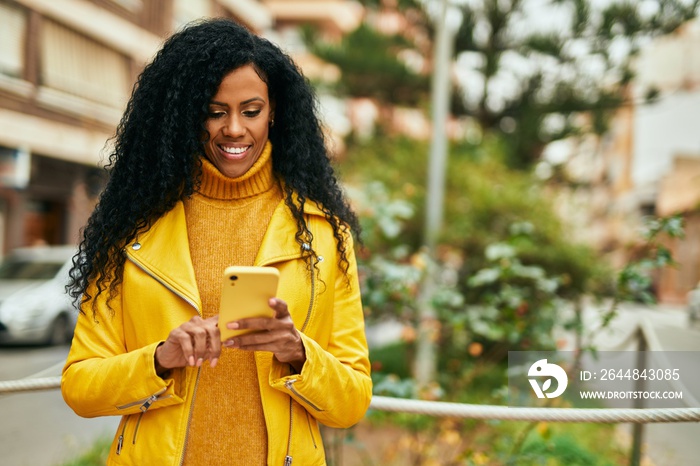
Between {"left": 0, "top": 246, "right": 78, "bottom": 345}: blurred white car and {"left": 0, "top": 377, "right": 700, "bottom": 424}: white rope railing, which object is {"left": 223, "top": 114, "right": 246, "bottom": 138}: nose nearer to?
{"left": 0, "top": 377, "right": 700, "bottom": 424}: white rope railing

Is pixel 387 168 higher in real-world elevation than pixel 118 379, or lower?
higher

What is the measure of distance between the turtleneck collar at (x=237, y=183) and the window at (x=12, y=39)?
3241 millimetres

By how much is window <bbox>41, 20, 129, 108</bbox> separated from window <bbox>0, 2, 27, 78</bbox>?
330 millimetres

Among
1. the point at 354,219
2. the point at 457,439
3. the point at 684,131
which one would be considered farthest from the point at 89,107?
the point at 684,131

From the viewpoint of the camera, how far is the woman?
132 centimetres

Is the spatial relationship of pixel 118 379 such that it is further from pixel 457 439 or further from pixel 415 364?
pixel 415 364

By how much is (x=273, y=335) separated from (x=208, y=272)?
302mm

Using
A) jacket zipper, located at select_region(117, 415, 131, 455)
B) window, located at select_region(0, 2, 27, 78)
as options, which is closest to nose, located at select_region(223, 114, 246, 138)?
jacket zipper, located at select_region(117, 415, 131, 455)

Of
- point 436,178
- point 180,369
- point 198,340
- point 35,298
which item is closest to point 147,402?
point 180,369

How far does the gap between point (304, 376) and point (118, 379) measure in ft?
1.21

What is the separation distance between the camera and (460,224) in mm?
6242

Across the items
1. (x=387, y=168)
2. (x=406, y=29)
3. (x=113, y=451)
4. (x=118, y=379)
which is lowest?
(x=113, y=451)

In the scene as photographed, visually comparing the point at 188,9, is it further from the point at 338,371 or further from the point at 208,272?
the point at 338,371

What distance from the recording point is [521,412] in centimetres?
204
